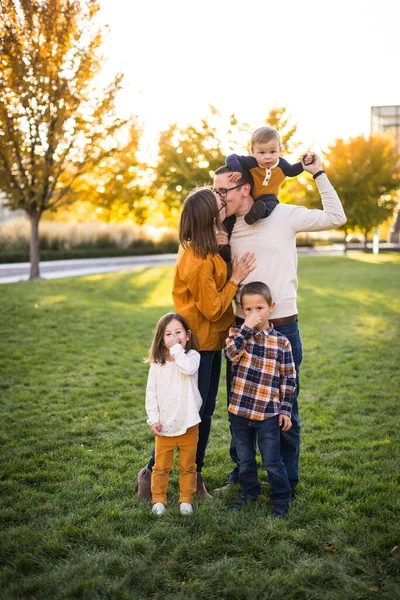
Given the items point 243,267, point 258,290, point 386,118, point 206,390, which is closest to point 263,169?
point 243,267

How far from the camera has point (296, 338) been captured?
366 cm

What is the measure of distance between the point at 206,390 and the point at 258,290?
2.56 ft

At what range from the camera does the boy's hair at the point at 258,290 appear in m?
3.39

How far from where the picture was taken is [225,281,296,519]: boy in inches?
133

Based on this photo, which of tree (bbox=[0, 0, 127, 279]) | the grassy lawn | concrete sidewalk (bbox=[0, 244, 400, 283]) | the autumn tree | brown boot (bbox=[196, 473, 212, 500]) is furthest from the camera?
concrete sidewalk (bbox=[0, 244, 400, 283])

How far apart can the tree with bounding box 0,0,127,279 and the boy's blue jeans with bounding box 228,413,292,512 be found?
9625mm

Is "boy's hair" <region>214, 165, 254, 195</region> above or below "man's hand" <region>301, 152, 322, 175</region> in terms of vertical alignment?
below

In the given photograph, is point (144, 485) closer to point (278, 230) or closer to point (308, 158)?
point (278, 230)

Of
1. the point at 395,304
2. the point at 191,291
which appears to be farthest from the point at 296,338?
the point at 395,304

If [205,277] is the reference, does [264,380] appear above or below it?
below

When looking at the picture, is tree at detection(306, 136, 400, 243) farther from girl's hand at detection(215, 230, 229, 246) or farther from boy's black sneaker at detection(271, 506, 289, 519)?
boy's black sneaker at detection(271, 506, 289, 519)

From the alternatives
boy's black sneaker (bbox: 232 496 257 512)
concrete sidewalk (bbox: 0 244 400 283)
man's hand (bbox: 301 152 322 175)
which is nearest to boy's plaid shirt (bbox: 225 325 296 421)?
boy's black sneaker (bbox: 232 496 257 512)

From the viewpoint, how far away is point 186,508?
3.46 m

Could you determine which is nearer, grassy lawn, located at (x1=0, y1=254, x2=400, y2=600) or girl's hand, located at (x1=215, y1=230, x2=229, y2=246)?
grassy lawn, located at (x1=0, y1=254, x2=400, y2=600)
